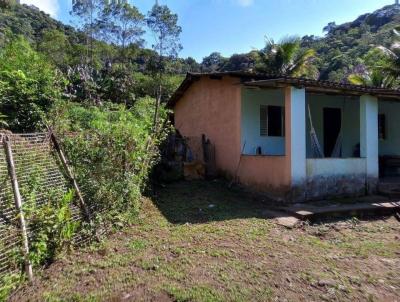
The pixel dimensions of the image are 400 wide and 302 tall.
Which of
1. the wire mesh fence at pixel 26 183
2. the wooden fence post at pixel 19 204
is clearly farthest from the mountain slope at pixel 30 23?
the wooden fence post at pixel 19 204

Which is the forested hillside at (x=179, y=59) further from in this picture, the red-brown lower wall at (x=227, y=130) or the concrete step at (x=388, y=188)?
the concrete step at (x=388, y=188)

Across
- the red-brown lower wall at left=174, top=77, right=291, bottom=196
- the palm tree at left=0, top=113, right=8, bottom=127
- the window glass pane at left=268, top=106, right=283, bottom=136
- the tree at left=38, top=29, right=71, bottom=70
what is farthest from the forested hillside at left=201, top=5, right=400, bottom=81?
the palm tree at left=0, top=113, right=8, bottom=127

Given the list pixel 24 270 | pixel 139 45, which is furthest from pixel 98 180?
pixel 139 45

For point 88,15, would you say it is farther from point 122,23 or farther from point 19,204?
point 19,204

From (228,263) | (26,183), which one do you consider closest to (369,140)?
(228,263)

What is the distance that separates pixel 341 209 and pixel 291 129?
7.08 feet

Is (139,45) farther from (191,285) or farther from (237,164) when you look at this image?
(191,285)

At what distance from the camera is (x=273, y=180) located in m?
9.63

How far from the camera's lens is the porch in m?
9.24

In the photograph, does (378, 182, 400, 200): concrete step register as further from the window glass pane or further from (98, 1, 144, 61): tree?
(98, 1, 144, 61): tree

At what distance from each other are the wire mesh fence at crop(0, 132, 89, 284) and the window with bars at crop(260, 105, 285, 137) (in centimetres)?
721

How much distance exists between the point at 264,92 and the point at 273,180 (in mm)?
3257

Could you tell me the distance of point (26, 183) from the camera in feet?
16.1

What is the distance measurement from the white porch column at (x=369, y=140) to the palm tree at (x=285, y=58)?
1402 cm
